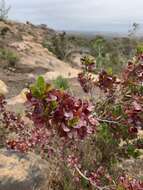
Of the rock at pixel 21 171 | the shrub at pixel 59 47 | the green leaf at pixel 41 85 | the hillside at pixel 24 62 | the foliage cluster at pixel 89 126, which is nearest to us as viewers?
the green leaf at pixel 41 85

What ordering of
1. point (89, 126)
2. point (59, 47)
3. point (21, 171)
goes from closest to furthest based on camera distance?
point (89, 126) → point (21, 171) → point (59, 47)

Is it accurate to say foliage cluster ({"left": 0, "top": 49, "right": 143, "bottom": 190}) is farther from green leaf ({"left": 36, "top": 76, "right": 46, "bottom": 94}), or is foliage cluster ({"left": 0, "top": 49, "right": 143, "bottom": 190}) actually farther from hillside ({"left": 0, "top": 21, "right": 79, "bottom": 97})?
hillside ({"left": 0, "top": 21, "right": 79, "bottom": 97})

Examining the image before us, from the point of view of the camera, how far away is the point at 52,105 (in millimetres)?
3656

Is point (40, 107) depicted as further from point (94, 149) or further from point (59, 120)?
point (94, 149)

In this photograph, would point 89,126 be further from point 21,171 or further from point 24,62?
point 24,62

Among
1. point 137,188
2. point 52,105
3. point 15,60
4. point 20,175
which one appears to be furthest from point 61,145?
point 15,60

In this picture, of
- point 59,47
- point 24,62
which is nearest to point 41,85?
point 24,62

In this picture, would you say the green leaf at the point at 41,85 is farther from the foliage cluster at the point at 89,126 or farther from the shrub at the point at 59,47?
the shrub at the point at 59,47

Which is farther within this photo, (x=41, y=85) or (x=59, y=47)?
(x=59, y=47)

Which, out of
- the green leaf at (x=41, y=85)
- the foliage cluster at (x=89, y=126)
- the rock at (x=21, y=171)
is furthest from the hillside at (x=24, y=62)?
the green leaf at (x=41, y=85)

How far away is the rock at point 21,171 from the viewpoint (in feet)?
15.0

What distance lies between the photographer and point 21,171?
15.3 feet

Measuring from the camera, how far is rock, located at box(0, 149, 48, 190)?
4566mm

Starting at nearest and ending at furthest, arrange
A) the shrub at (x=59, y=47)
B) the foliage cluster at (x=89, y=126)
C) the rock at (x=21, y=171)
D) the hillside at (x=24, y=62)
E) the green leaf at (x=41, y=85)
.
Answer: the green leaf at (x=41, y=85) → the foliage cluster at (x=89, y=126) → the rock at (x=21, y=171) → the hillside at (x=24, y=62) → the shrub at (x=59, y=47)
